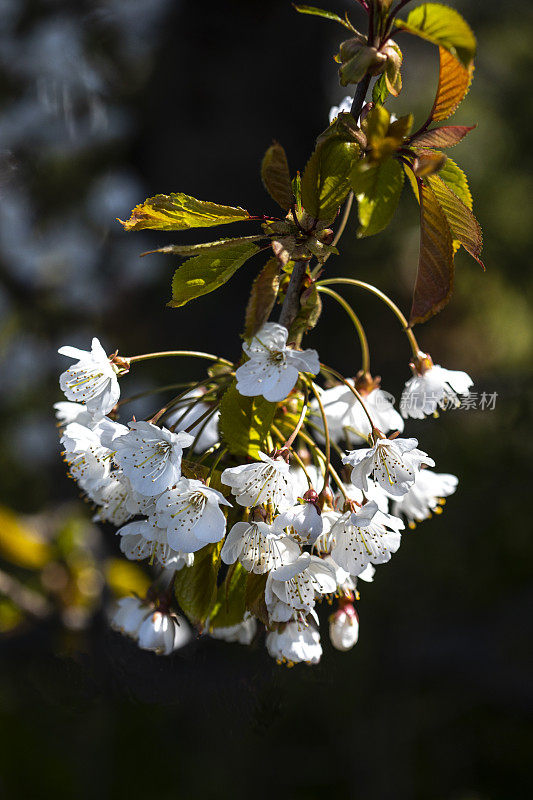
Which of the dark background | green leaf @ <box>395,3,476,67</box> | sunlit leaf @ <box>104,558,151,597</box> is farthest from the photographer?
the dark background

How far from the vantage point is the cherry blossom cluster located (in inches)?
16.9

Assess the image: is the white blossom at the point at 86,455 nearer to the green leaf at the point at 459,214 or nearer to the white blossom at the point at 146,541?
the white blossom at the point at 146,541

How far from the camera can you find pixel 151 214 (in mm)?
427

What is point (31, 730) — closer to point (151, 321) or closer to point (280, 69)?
point (151, 321)

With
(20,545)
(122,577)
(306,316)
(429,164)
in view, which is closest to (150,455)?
(306,316)

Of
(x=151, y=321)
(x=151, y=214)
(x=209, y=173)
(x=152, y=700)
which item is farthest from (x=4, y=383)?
(x=151, y=214)

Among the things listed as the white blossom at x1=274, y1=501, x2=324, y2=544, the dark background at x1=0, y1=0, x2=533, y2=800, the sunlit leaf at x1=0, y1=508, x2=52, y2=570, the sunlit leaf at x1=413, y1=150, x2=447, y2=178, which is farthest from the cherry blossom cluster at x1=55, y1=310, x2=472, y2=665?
the dark background at x1=0, y1=0, x2=533, y2=800

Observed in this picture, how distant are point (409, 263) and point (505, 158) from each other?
22.5 inches

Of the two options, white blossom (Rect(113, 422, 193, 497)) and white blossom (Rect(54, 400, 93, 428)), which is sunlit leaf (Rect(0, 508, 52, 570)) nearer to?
white blossom (Rect(54, 400, 93, 428))

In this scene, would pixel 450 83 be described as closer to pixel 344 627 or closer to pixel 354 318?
pixel 354 318

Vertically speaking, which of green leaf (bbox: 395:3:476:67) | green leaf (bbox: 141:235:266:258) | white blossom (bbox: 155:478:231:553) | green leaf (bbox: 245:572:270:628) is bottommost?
green leaf (bbox: 245:572:270:628)

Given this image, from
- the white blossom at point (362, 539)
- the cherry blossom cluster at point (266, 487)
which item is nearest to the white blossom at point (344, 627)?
the cherry blossom cluster at point (266, 487)

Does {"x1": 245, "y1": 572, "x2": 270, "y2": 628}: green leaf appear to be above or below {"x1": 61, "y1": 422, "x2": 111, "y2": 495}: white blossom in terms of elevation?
below

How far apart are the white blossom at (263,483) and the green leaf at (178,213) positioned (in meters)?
0.16
